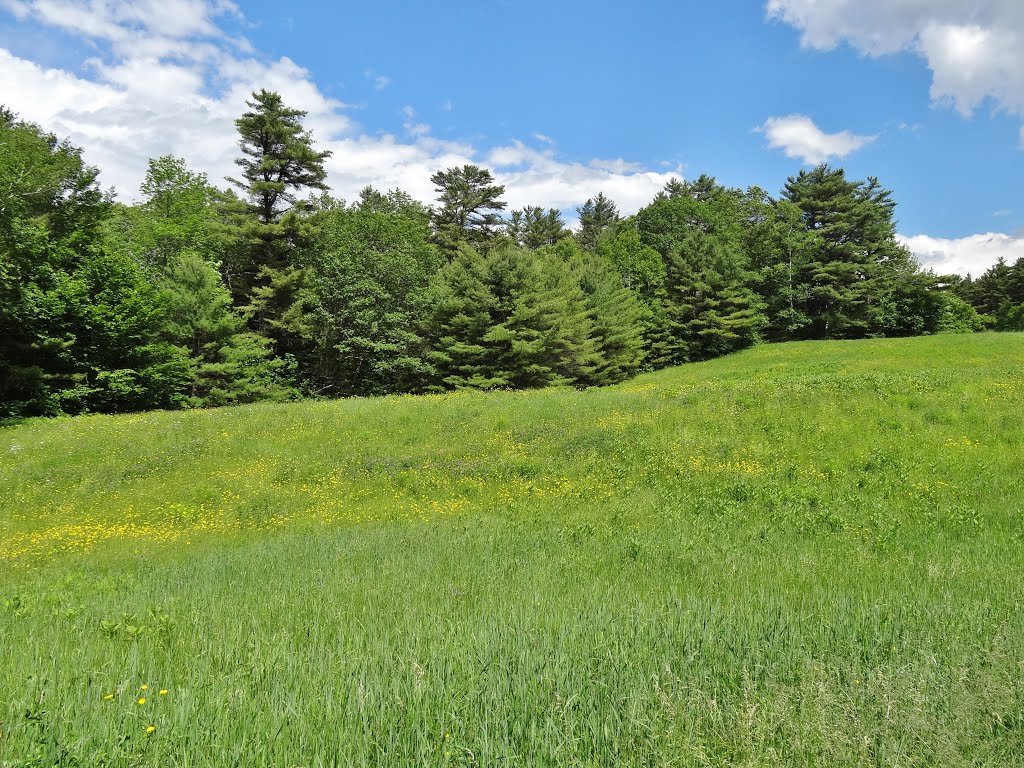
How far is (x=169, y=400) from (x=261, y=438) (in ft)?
58.0

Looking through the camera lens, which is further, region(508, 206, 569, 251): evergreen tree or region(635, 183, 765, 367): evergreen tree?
region(508, 206, 569, 251): evergreen tree

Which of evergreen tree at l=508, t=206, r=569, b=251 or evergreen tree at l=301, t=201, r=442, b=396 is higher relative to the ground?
evergreen tree at l=508, t=206, r=569, b=251

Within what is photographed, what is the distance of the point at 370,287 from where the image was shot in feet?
117

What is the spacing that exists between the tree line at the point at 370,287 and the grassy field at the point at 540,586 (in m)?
12.7

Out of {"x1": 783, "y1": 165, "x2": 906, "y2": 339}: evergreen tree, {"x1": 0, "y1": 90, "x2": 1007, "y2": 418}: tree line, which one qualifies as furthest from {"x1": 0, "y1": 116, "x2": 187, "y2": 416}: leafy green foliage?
{"x1": 783, "y1": 165, "x2": 906, "y2": 339}: evergreen tree

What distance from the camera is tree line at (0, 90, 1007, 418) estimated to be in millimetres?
26375

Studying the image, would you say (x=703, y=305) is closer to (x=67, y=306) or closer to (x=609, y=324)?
(x=609, y=324)

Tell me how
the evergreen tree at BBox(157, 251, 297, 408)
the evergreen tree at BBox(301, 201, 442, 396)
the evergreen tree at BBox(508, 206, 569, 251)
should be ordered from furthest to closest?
the evergreen tree at BBox(508, 206, 569, 251) → the evergreen tree at BBox(301, 201, 442, 396) → the evergreen tree at BBox(157, 251, 297, 408)

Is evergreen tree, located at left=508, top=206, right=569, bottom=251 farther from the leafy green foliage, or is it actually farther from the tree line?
the leafy green foliage

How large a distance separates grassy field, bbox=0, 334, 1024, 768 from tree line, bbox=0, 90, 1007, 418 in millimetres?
12670

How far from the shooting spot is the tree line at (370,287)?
26.4m

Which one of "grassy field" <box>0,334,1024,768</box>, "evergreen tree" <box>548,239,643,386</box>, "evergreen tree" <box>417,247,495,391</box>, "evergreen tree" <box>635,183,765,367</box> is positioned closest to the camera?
"grassy field" <box>0,334,1024,768</box>

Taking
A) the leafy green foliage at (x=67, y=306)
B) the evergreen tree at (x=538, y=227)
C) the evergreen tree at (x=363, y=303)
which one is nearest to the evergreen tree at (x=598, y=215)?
the evergreen tree at (x=538, y=227)

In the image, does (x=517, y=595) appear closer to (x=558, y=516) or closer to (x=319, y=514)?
(x=558, y=516)
